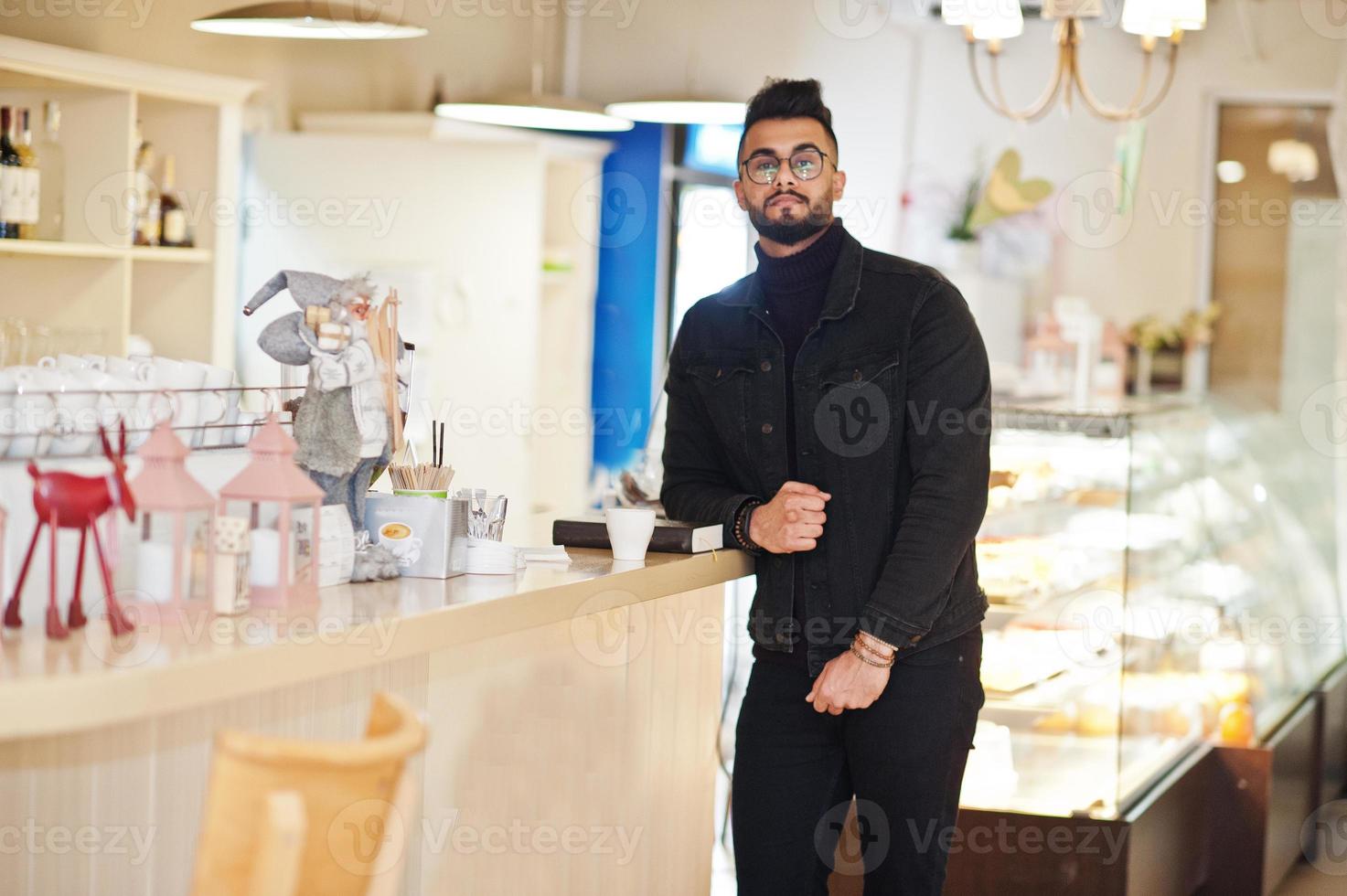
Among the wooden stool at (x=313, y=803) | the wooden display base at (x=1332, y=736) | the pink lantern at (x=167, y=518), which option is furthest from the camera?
the wooden display base at (x=1332, y=736)

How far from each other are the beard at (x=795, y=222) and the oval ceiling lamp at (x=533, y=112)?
235 cm

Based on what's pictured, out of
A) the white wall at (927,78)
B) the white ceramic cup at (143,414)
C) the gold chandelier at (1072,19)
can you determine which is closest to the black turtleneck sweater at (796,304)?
the white ceramic cup at (143,414)

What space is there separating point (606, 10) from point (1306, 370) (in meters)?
3.84

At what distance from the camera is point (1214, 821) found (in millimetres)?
3750

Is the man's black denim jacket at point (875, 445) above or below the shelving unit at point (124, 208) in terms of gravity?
below

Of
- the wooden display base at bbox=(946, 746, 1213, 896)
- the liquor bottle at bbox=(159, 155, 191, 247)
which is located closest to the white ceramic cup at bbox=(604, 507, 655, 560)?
the wooden display base at bbox=(946, 746, 1213, 896)

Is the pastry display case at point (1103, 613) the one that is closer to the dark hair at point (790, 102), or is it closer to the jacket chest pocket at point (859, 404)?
the jacket chest pocket at point (859, 404)

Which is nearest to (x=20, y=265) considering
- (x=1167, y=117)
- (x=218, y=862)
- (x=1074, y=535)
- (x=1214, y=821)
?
(x=1074, y=535)

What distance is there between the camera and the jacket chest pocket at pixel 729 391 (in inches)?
102

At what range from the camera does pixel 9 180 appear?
3848 millimetres

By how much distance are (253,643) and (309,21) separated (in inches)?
94.3

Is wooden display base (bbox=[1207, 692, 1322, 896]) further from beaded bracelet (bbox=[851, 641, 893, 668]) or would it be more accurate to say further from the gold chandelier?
the gold chandelier

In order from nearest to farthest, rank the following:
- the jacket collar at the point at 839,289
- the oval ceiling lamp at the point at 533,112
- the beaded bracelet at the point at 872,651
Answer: the beaded bracelet at the point at 872,651
the jacket collar at the point at 839,289
the oval ceiling lamp at the point at 533,112

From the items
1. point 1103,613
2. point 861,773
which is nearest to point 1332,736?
point 1103,613
